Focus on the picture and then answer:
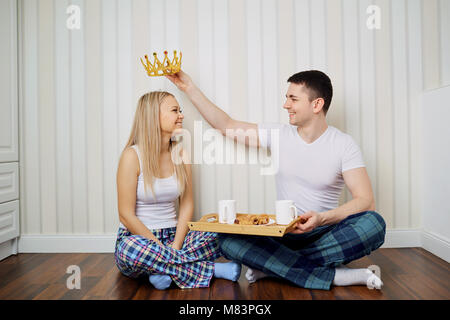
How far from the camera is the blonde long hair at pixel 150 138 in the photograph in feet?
6.19

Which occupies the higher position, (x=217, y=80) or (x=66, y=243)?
(x=217, y=80)

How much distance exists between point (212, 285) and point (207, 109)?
3.13 feet

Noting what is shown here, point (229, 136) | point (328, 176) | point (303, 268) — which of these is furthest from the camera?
point (229, 136)

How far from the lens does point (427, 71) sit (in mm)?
2322

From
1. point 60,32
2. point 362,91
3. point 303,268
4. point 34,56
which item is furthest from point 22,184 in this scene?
point 362,91

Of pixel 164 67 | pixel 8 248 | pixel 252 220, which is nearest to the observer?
pixel 252 220

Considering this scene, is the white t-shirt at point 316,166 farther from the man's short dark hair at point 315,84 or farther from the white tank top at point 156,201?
the white tank top at point 156,201

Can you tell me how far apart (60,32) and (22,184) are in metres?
0.94

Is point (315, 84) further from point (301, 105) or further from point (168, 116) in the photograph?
point (168, 116)

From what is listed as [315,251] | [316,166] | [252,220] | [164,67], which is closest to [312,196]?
[316,166]

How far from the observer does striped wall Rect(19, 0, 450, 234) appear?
89.9 inches

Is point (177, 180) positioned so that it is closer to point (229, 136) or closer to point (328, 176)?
point (229, 136)

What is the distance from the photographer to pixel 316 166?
75.3 inches

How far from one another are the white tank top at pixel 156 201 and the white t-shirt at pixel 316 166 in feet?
1.88
